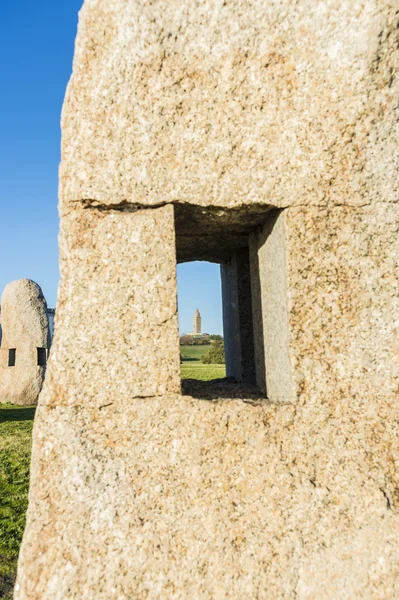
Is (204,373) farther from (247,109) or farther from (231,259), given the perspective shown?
(247,109)

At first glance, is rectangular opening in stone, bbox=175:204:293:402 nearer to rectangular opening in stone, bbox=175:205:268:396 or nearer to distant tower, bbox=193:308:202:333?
rectangular opening in stone, bbox=175:205:268:396

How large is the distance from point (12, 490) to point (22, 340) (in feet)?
21.5

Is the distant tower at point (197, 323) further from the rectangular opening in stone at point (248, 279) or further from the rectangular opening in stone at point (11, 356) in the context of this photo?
the rectangular opening in stone at point (248, 279)

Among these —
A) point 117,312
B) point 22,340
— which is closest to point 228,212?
point 117,312

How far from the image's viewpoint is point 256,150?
6.81 feet

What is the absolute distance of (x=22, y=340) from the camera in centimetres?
1098

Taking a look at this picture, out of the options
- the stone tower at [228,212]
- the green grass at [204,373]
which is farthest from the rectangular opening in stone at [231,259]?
the green grass at [204,373]

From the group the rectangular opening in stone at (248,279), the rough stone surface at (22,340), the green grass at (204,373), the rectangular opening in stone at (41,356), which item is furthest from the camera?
the rectangular opening in stone at (41,356)

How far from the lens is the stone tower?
1.98m

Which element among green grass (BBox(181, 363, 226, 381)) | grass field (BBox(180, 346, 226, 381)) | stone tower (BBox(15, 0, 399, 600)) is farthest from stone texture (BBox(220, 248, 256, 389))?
green grass (BBox(181, 363, 226, 381))

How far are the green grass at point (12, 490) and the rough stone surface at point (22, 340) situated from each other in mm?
2048

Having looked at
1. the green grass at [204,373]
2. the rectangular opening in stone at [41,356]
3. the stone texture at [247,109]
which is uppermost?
the stone texture at [247,109]

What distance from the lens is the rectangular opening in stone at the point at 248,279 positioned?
2.14m

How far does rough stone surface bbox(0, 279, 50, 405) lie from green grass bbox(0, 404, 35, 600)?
80.6 inches
